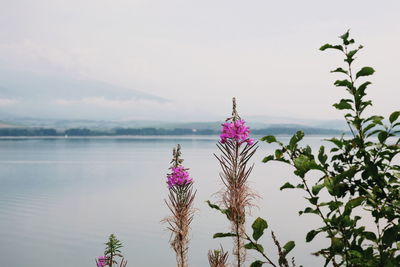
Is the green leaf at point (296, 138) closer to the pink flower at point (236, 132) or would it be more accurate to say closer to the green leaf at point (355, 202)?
the green leaf at point (355, 202)

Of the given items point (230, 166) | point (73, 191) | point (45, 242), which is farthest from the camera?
point (73, 191)

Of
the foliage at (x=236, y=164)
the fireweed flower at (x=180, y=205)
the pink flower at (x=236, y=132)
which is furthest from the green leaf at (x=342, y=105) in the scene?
the fireweed flower at (x=180, y=205)

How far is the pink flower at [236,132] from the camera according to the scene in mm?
4125

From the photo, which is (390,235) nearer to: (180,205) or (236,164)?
(236,164)

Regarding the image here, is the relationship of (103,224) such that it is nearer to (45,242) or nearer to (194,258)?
(45,242)

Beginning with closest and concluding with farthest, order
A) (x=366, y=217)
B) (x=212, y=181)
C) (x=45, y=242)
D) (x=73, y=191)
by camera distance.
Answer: (x=45, y=242) → (x=366, y=217) → (x=73, y=191) → (x=212, y=181)

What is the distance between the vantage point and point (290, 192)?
4362cm

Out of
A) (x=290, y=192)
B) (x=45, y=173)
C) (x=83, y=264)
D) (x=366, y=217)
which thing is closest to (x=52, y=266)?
(x=83, y=264)

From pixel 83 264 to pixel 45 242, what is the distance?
617cm

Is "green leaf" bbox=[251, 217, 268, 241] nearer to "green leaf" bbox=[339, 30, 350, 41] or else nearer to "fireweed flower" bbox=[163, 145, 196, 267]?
"green leaf" bbox=[339, 30, 350, 41]

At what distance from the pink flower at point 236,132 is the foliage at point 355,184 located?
2055 mm

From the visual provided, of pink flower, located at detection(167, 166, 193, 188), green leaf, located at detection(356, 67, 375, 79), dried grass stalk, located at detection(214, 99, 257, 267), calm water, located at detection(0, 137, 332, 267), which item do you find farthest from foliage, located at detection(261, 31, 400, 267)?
calm water, located at detection(0, 137, 332, 267)

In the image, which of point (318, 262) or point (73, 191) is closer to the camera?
point (318, 262)

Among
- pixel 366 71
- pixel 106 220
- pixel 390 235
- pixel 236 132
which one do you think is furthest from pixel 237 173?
pixel 106 220
